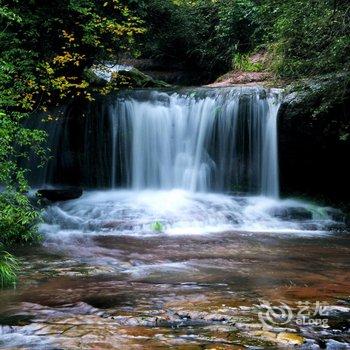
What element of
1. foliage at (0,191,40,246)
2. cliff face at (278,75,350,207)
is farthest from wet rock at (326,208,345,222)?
foliage at (0,191,40,246)

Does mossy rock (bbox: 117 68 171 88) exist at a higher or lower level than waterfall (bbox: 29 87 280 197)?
higher

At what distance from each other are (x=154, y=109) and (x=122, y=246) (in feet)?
19.3

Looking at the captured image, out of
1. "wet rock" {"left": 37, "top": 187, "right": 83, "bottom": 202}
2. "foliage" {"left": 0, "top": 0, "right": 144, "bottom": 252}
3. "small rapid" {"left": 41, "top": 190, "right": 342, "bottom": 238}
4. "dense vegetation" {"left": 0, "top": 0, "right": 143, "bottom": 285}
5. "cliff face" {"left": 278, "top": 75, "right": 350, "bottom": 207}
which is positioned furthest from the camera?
"wet rock" {"left": 37, "top": 187, "right": 83, "bottom": 202}

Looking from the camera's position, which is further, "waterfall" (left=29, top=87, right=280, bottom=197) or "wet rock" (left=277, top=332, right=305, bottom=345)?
"waterfall" (left=29, top=87, right=280, bottom=197)

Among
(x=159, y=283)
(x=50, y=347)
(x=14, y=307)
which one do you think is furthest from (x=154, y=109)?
(x=50, y=347)

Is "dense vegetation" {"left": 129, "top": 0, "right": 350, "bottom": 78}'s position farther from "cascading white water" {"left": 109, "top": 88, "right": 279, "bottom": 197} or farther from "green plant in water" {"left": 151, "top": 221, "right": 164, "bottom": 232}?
"green plant in water" {"left": 151, "top": 221, "right": 164, "bottom": 232}

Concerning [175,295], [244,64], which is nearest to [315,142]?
[244,64]

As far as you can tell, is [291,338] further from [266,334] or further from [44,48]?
[44,48]

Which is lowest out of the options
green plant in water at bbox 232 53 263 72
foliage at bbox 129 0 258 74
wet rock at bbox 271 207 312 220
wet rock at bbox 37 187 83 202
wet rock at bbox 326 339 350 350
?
wet rock at bbox 326 339 350 350

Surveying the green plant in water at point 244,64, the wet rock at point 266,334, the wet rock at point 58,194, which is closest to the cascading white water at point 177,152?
the wet rock at point 58,194

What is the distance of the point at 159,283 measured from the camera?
577 centimetres

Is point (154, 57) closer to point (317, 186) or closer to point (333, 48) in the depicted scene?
point (317, 186)

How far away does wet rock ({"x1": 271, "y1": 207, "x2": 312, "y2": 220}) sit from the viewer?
11.0 metres

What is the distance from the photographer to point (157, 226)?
988cm
